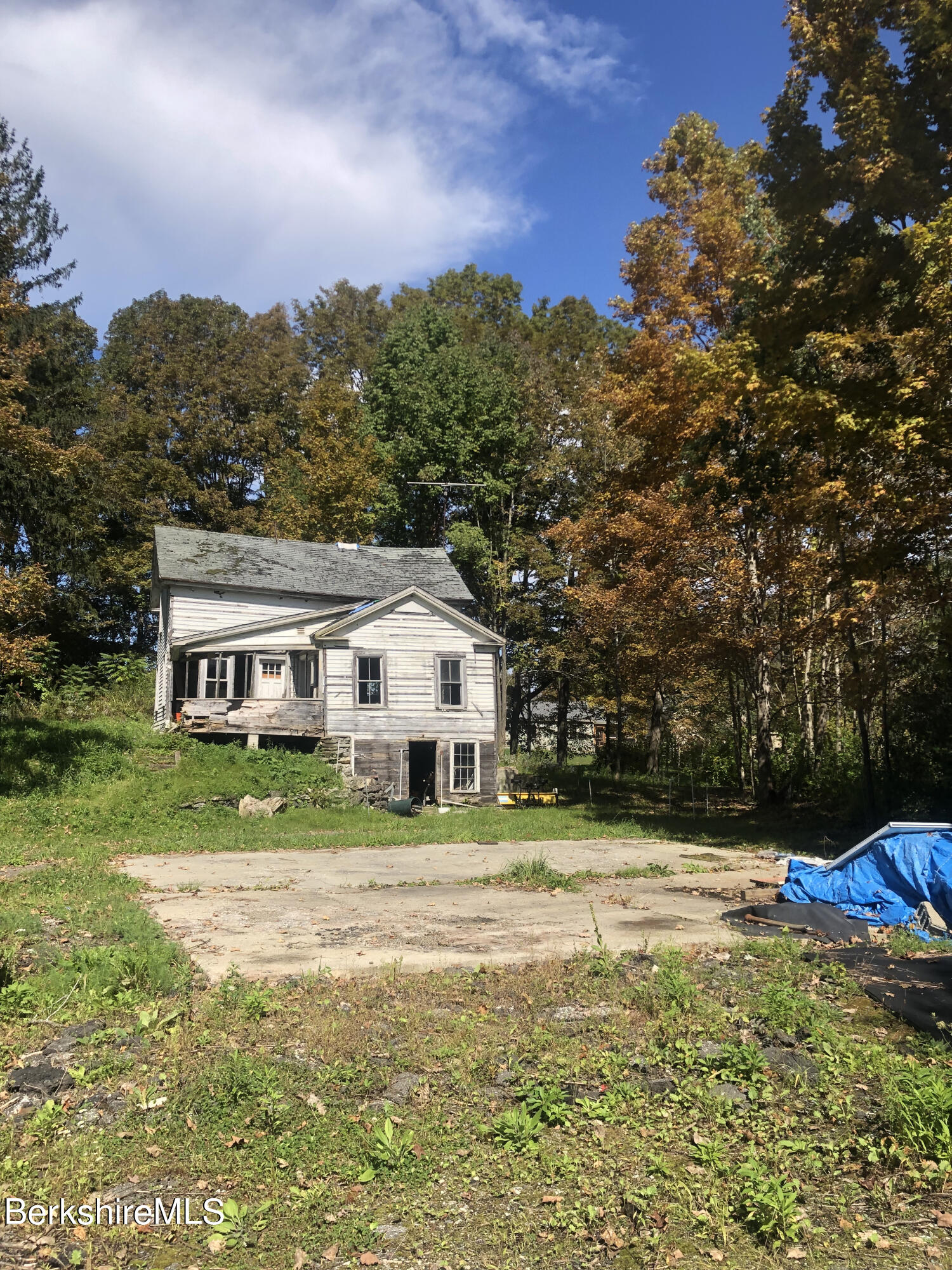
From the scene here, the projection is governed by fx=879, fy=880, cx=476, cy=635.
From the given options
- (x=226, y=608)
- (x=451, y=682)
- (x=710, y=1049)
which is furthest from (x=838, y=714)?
(x=710, y=1049)

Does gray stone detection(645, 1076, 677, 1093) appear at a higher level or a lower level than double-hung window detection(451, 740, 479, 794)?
lower

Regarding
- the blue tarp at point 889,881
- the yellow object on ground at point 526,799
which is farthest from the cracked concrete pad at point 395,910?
the yellow object on ground at point 526,799

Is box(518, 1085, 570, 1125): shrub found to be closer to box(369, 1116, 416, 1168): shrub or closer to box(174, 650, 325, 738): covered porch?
box(369, 1116, 416, 1168): shrub

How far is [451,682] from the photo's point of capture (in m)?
28.7

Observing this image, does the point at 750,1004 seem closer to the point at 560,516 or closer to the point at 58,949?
the point at 58,949

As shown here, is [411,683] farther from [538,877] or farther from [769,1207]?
[769,1207]

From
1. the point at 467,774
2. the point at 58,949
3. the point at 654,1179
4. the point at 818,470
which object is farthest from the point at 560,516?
the point at 654,1179

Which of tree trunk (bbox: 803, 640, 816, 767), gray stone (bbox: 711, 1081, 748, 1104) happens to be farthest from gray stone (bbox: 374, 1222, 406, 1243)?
tree trunk (bbox: 803, 640, 816, 767)

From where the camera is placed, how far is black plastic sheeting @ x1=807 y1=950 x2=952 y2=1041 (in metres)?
6.32

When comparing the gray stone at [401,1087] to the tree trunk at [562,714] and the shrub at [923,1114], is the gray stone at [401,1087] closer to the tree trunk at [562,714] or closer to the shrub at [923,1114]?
the shrub at [923,1114]

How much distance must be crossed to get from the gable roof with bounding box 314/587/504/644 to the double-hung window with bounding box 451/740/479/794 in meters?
3.47

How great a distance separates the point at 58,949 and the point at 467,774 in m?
20.8

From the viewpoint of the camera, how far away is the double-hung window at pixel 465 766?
28.4 meters

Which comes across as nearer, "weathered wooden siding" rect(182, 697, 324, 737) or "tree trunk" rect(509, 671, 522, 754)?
"weathered wooden siding" rect(182, 697, 324, 737)
